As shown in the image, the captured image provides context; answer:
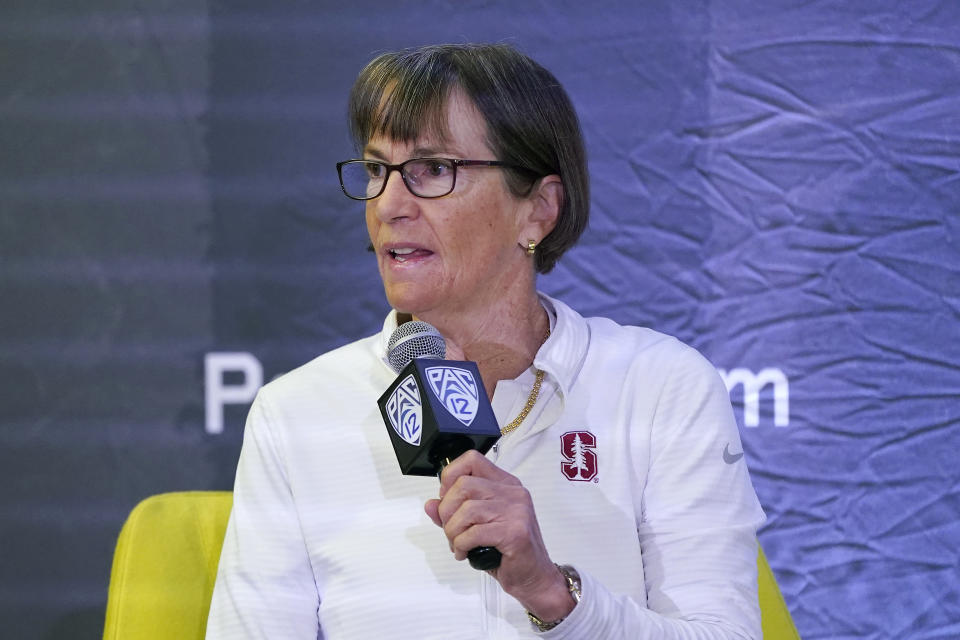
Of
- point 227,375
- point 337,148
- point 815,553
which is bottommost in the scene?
point 815,553

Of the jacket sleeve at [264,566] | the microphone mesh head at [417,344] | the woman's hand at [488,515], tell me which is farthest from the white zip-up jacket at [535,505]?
the woman's hand at [488,515]

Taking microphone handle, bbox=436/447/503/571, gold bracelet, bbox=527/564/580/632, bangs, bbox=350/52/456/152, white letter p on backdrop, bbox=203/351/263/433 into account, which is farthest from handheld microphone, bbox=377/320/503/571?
white letter p on backdrop, bbox=203/351/263/433

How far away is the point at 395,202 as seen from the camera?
1.57 m

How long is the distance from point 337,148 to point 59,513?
0.94m

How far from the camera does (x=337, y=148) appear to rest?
89.7 inches

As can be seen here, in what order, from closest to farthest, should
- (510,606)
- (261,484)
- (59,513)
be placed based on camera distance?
1. (510,606)
2. (261,484)
3. (59,513)

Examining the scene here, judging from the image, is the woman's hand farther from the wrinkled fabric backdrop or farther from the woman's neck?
the wrinkled fabric backdrop

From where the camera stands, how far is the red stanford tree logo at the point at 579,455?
158 cm

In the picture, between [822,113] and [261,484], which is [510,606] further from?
[822,113]

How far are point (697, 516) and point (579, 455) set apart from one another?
0.62ft

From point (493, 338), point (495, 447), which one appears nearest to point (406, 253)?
point (493, 338)

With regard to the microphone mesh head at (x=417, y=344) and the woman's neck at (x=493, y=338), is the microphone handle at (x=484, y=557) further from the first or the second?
the woman's neck at (x=493, y=338)

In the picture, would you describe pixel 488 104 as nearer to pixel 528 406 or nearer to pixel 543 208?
pixel 543 208

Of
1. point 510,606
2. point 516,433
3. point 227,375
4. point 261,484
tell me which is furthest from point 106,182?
point 510,606
